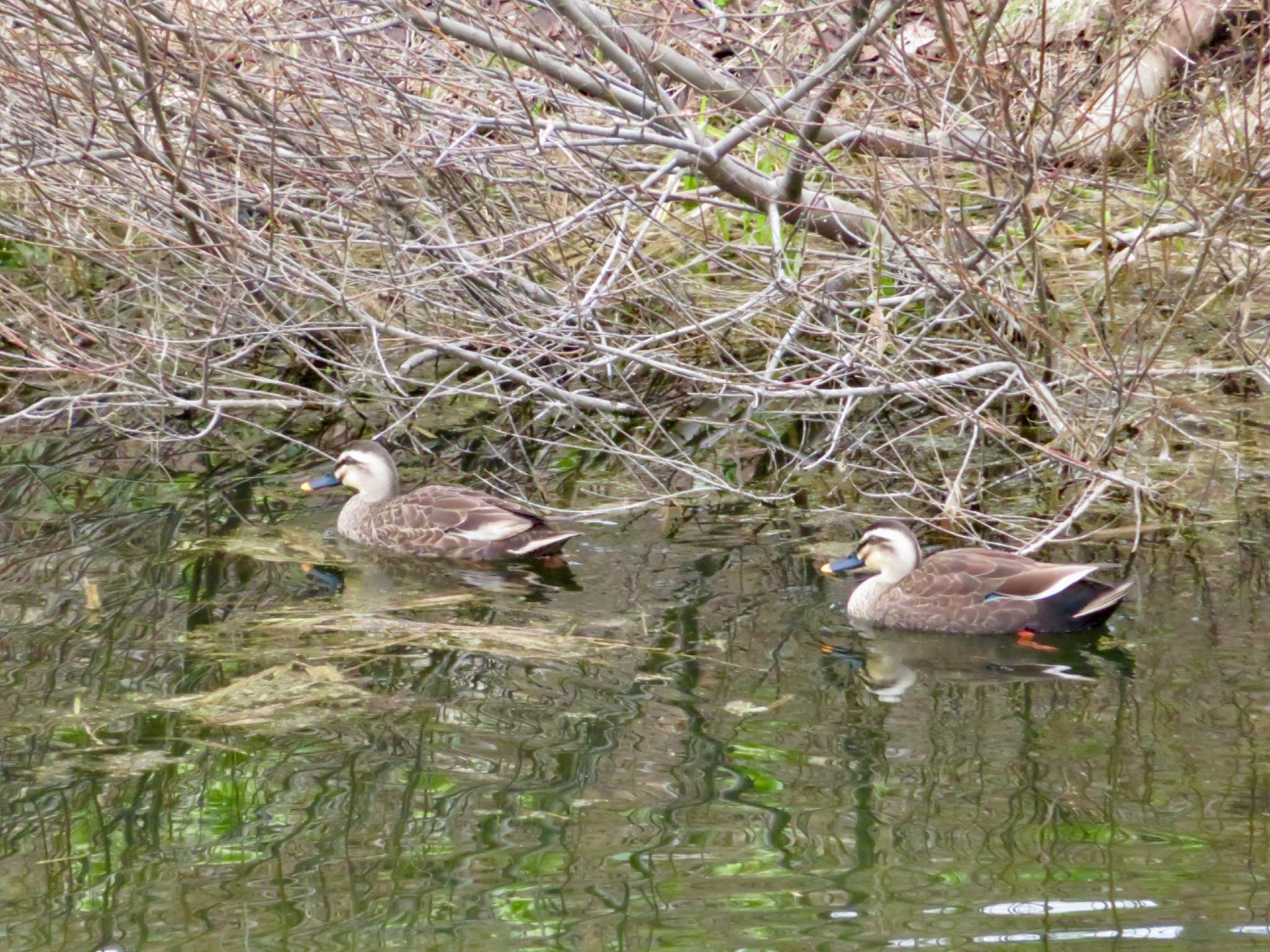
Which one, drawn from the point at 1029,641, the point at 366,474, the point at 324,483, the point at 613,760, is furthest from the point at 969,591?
the point at 324,483

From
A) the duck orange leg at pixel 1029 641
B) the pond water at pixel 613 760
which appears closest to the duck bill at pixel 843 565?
the pond water at pixel 613 760

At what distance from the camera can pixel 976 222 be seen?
31.7ft

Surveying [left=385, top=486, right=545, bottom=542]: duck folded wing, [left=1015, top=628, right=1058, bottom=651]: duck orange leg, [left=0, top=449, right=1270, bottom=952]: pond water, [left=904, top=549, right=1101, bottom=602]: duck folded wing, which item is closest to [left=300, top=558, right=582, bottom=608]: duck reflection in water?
A: [left=0, top=449, right=1270, bottom=952]: pond water

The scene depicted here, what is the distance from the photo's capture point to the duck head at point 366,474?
9492mm

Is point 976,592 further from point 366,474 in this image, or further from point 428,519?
point 366,474

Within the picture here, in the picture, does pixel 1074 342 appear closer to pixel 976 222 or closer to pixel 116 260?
pixel 976 222

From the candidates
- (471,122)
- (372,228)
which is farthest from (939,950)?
(372,228)

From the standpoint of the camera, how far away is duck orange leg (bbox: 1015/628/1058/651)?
739 centimetres

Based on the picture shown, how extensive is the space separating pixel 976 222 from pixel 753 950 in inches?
235

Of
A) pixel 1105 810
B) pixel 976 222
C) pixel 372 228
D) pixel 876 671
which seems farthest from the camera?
pixel 976 222

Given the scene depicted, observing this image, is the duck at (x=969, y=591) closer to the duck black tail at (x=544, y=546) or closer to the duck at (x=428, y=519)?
the duck black tail at (x=544, y=546)

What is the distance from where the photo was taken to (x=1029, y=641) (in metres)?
7.48

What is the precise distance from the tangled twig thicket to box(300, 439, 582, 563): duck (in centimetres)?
53

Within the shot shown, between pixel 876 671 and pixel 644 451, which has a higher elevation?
pixel 644 451
